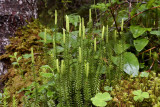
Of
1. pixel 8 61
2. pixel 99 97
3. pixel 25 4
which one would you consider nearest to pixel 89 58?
pixel 99 97

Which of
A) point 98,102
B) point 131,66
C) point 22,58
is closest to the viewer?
point 98,102

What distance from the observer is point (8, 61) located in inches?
91.9

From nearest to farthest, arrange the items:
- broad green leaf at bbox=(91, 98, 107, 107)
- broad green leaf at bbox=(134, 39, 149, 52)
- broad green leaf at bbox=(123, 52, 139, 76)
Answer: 1. broad green leaf at bbox=(91, 98, 107, 107)
2. broad green leaf at bbox=(123, 52, 139, 76)
3. broad green leaf at bbox=(134, 39, 149, 52)

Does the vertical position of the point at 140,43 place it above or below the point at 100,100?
above

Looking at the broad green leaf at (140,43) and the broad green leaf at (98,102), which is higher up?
the broad green leaf at (140,43)

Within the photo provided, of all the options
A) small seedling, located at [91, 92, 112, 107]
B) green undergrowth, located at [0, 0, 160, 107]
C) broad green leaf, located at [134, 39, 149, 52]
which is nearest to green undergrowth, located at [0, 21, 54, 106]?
green undergrowth, located at [0, 0, 160, 107]

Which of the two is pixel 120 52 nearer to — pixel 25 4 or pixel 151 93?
pixel 151 93

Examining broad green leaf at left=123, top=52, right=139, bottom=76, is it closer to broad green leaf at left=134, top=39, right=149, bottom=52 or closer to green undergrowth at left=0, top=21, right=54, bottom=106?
broad green leaf at left=134, top=39, right=149, bottom=52

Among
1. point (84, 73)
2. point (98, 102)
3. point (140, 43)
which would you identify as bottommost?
point (98, 102)

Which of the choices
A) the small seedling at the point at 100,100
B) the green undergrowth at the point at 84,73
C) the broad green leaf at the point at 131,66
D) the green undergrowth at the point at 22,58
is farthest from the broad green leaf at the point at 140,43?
the green undergrowth at the point at 22,58

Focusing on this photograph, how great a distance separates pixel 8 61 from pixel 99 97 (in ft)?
5.64

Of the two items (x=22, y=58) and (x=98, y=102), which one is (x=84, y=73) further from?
(x=22, y=58)

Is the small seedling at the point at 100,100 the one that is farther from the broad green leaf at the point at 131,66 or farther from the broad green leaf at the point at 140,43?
the broad green leaf at the point at 140,43

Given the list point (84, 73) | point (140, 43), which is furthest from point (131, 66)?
point (84, 73)
